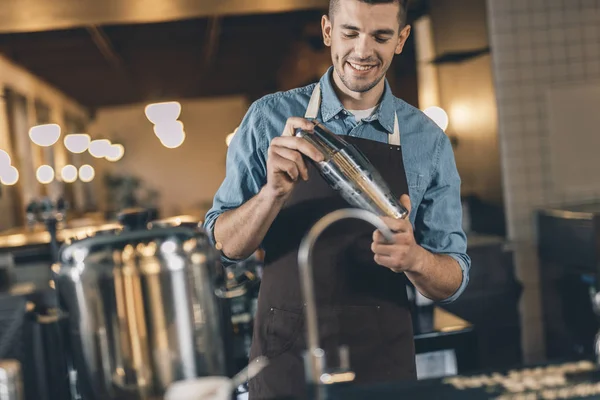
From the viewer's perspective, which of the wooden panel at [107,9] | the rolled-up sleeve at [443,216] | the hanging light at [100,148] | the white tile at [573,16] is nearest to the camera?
the rolled-up sleeve at [443,216]

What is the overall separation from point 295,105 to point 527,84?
331 centimetres

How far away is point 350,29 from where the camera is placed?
1.56 meters


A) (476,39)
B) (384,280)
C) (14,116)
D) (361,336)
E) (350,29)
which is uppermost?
(14,116)

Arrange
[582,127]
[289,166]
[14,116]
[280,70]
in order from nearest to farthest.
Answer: [289,166] < [582,127] < [14,116] < [280,70]

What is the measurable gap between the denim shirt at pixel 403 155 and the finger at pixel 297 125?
1.06ft

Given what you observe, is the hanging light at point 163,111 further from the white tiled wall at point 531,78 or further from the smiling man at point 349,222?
the smiling man at point 349,222

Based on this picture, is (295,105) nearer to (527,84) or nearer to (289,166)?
(289,166)

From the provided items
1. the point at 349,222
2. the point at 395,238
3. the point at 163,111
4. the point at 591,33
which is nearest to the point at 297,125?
the point at 395,238

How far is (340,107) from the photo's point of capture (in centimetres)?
171

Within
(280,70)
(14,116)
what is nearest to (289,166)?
(14,116)

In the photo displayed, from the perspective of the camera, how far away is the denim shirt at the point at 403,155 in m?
1.68

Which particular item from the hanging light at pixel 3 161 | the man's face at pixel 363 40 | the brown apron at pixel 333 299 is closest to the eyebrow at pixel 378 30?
the man's face at pixel 363 40

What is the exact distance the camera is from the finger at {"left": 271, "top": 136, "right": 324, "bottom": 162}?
1299 mm

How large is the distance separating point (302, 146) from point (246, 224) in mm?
276
